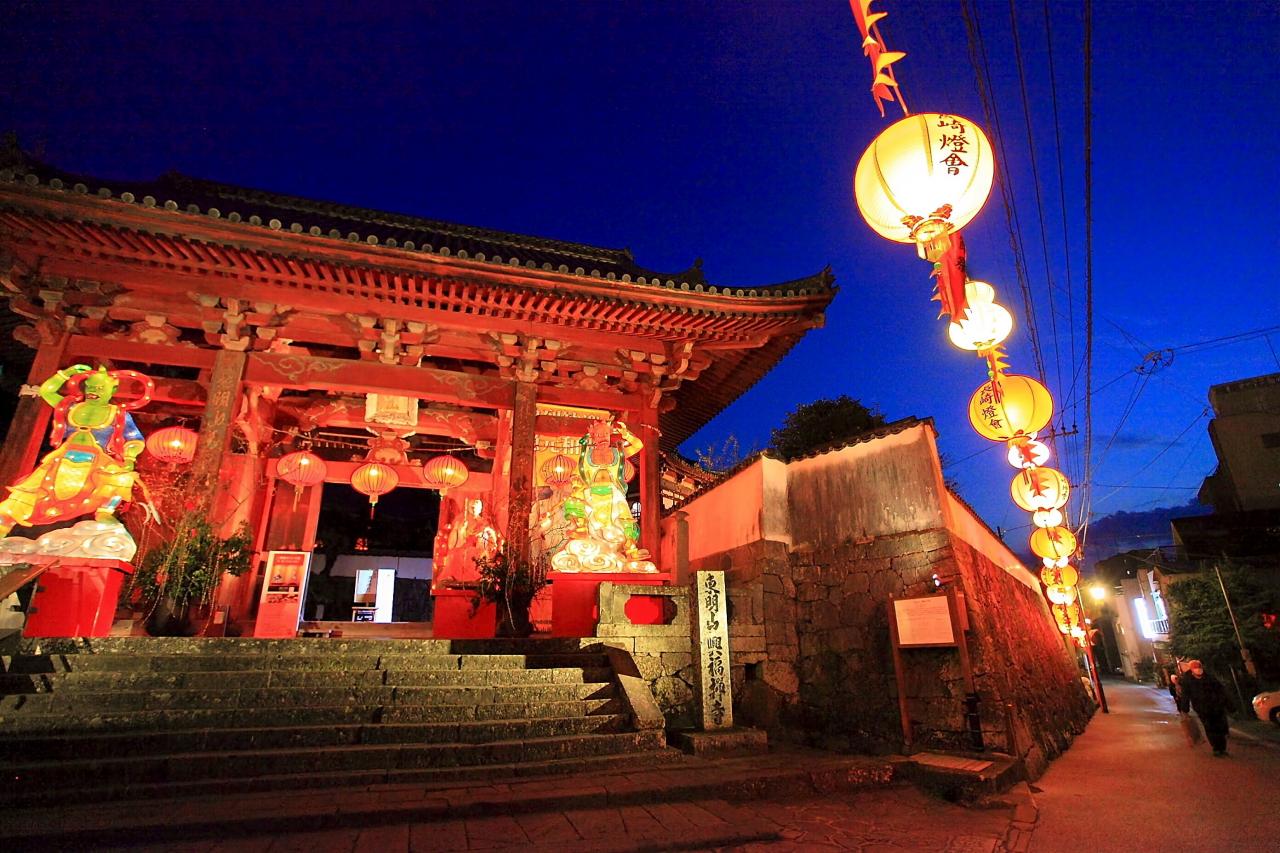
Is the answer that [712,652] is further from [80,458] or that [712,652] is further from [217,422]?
[80,458]

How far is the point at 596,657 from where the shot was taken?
25.1 feet

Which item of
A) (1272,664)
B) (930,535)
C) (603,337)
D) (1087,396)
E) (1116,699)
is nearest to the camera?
(930,535)

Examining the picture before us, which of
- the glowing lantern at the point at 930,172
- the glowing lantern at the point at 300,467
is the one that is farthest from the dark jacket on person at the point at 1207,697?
the glowing lantern at the point at 300,467

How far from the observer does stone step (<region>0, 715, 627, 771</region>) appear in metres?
4.91

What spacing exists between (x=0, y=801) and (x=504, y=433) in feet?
28.5

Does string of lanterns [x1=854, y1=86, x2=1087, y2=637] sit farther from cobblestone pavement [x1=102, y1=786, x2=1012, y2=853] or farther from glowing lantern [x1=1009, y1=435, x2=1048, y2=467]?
cobblestone pavement [x1=102, y1=786, x2=1012, y2=853]

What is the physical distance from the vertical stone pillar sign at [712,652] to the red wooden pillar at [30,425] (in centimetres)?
992

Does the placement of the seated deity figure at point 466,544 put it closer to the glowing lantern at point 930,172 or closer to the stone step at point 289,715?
the stone step at point 289,715

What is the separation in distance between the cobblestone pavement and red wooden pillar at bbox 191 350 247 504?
629 centimetres

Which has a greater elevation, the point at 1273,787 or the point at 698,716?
the point at 698,716

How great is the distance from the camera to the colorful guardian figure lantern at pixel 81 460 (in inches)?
313

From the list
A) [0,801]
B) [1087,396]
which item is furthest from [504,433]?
[1087,396]

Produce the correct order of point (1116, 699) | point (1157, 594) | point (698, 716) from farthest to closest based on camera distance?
point (1157, 594) < point (1116, 699) < point (698, 716)

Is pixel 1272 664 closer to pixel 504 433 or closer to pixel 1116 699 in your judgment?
pixel 1116 699
